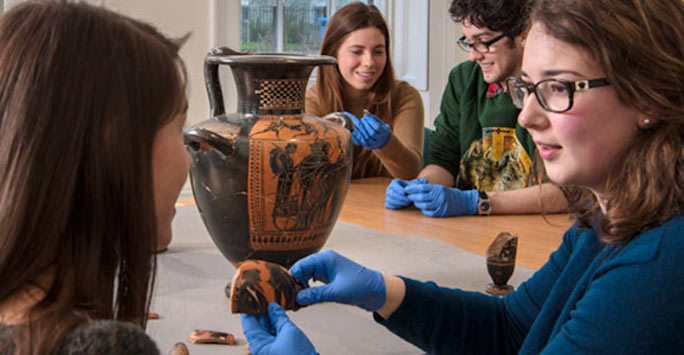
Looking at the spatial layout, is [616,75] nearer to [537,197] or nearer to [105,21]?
[105,21]

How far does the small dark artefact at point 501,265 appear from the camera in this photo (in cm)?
142

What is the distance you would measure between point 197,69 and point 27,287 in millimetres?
2953

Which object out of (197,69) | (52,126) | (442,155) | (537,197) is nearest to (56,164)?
(52,126)

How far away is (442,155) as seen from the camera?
2695 millimetres

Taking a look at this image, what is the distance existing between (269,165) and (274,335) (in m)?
0.35

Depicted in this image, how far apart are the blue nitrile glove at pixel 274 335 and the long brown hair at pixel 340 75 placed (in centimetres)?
170

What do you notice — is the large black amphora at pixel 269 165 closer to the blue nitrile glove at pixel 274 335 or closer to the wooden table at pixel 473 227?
the blue nitrile glove at pixel 274 335

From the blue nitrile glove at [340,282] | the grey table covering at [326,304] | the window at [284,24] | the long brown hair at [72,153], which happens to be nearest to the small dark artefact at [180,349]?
the grey table covering at [326,304]

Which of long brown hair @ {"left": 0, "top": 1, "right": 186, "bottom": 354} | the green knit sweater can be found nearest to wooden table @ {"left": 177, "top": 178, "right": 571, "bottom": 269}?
the green knit sweater

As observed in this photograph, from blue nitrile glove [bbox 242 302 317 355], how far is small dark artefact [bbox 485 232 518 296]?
50 centimetres

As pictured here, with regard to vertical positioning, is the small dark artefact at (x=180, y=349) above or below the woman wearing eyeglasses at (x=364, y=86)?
below

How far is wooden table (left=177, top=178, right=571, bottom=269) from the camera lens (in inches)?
68.3

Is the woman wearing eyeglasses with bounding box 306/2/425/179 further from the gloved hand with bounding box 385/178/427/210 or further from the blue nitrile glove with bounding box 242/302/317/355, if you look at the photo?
the blue nitrile glove with bounding box 242/302/317/355

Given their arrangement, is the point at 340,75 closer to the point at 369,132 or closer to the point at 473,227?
the point at 369,132
